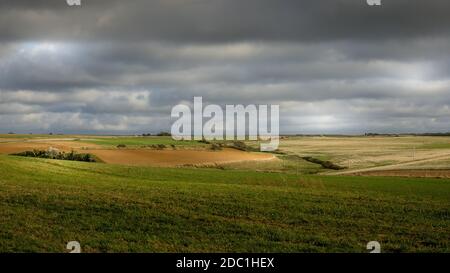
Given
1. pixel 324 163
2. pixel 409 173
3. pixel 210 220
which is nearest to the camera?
pixel 210 220

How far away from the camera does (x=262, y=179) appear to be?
5228 cm

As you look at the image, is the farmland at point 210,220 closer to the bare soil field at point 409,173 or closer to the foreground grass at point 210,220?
the foreground grass at point 210,220

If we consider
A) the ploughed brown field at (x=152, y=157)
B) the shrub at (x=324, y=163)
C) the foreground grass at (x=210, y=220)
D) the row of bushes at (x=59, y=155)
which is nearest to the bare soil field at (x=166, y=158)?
the ploughed brown field at (x=152, y=157)

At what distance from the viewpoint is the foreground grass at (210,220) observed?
17656 mm

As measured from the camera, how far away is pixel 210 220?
21922 millimetres

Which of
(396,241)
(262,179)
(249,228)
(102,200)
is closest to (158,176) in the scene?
(262,179)

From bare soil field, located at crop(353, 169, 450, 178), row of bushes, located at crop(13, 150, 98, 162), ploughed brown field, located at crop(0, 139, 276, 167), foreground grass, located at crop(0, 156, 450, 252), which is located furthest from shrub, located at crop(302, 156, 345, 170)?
foreground grass, located at crop(0, 156, 450, 252)

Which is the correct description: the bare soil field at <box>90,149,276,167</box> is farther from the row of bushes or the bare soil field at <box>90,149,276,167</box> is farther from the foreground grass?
the foreground grass

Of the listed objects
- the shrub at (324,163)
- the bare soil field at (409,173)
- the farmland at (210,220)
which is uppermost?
the farmland at (210,220)

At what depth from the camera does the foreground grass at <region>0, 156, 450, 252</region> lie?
695 inches

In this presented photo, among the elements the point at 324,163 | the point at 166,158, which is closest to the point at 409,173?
the point at 324,163

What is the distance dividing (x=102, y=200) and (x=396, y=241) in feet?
47.9

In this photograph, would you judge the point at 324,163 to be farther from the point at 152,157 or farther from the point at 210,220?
the point at 210,220
